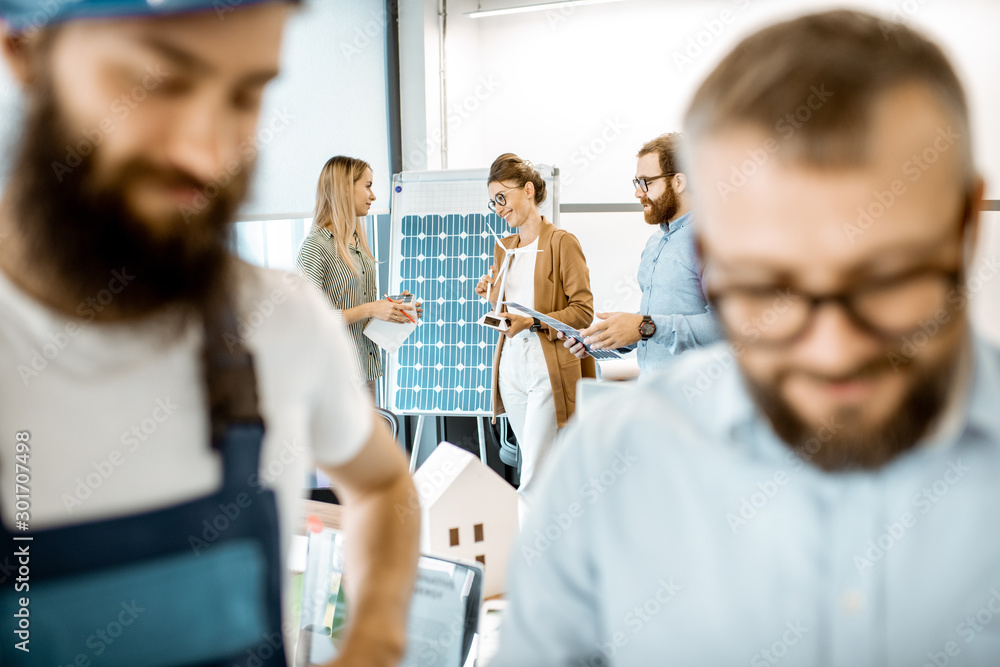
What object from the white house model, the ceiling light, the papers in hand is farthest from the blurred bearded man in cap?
the ceiling light

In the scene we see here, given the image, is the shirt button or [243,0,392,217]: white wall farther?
[243,0,392,217]: white wall

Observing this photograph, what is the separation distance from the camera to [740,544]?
0.54m

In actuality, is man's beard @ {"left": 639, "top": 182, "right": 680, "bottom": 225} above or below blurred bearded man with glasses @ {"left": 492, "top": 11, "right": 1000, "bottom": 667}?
above

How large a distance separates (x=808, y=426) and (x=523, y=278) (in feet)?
7.80

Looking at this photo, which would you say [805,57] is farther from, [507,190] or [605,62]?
[605,62]

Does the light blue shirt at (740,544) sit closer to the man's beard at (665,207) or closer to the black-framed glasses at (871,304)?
the black-framed glasses at (871,304)

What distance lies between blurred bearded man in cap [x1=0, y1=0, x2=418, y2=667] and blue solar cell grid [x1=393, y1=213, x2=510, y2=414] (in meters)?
2.91

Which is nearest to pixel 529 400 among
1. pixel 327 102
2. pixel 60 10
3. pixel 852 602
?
pixel 327 102

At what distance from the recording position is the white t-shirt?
1.68 ft

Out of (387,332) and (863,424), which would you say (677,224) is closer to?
(387,332)

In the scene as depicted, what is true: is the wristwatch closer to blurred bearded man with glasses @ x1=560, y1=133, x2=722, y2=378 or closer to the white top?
blurred bearded man with glasses @ x1=560, y1=133, x2=722, y2=378

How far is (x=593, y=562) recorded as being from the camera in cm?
57

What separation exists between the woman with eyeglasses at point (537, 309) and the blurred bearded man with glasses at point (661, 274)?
0.38 metres

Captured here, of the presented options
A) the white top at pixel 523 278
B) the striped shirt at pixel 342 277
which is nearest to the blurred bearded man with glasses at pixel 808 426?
the striped shirt at pixel 342 277
